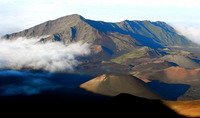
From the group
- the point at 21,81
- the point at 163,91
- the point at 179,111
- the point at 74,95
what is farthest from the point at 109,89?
the point at 21,81

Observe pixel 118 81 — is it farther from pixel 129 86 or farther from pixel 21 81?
pixel 21 81

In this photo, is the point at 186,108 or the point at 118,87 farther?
the point at 118,87

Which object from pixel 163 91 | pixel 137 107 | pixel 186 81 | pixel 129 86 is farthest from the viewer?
pixel 186 81

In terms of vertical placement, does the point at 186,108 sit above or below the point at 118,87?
below

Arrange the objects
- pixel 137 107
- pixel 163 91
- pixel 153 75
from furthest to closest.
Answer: pixel 153 75, pixel 163 91, pixel 137 107

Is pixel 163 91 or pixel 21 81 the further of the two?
pixel 21 81

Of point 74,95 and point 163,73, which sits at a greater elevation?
point 163,73

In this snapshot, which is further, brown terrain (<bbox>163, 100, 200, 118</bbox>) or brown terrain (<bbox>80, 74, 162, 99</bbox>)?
brown terrain (<bbox>80, 74, 162, 99</bbox>)

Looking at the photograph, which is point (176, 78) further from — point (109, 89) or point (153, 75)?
point (109, 89)

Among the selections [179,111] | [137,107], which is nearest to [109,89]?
[137,107]

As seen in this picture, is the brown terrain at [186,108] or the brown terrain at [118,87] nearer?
the brown terrain at [186,108]
